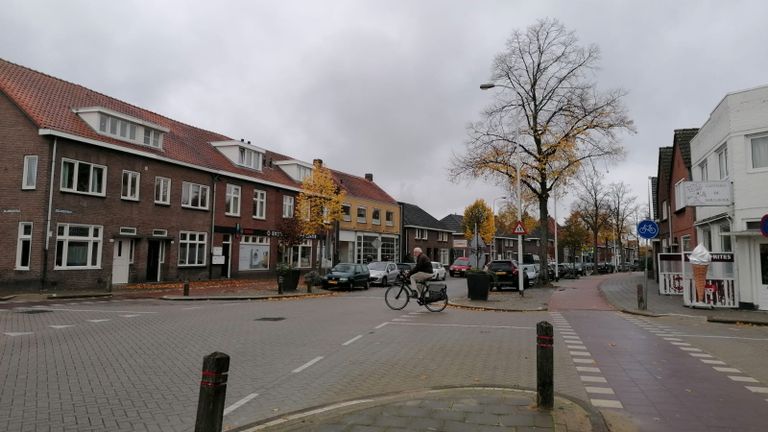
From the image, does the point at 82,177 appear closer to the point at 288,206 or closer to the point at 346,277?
the point at 346,277

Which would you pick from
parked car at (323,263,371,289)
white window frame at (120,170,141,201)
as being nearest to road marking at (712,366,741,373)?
parked car at (323,263,371,289)

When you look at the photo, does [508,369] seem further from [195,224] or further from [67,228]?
[195,224]

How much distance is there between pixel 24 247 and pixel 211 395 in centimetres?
2229

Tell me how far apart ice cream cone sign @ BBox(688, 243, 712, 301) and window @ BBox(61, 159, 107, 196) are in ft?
79.6

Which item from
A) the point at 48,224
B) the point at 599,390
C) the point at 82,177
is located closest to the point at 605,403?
the point at 599,390

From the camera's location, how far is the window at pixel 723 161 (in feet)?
58.0

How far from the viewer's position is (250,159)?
36250 mm

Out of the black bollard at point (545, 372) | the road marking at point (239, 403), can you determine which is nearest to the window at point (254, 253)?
the road marking at point (239, 403)

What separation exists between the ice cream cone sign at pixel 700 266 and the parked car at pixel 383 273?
17918 mm

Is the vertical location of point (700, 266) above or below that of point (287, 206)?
below

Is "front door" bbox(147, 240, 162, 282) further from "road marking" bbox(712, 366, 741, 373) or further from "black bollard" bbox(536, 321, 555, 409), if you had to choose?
"road marking" bbox(712, 366, 741, 373)

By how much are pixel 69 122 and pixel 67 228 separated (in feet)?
15.9

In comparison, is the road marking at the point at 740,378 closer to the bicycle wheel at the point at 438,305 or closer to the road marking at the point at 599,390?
the road marking at the point at 599,390

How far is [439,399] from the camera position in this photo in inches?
229
